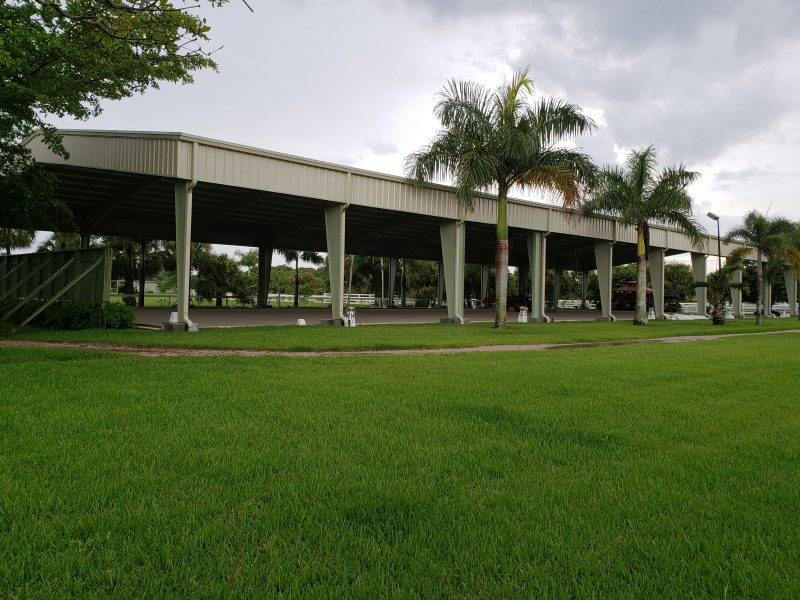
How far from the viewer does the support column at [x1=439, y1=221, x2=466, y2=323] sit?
77.5 feet

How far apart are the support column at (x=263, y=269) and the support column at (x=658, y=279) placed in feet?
80.5

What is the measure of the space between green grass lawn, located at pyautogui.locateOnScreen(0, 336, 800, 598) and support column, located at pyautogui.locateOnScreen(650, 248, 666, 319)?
→ 29.5 metres

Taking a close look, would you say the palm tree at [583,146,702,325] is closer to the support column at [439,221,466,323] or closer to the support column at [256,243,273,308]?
the support column at [439,221,466,323]

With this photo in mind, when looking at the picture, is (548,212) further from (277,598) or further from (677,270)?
(677,270)

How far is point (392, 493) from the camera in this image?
351 cm

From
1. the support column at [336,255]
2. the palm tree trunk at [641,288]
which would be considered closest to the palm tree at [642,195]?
the palm tree trunk at [641,288]

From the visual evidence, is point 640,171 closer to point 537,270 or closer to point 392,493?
point 537,270

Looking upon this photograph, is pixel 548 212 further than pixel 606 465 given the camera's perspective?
Yes

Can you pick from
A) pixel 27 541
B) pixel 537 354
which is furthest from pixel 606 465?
pixel 537 354

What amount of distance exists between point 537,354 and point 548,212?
16.2 meters

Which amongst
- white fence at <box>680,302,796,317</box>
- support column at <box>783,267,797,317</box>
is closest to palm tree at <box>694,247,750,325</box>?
white fence at <box>680,302,796,317</box>

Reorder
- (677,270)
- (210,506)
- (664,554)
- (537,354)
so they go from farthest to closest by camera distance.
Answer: (677,270), (537,354), (210,506), (664,554)

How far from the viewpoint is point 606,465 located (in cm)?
420

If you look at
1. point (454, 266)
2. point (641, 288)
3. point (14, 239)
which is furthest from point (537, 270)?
point (14, 239)
